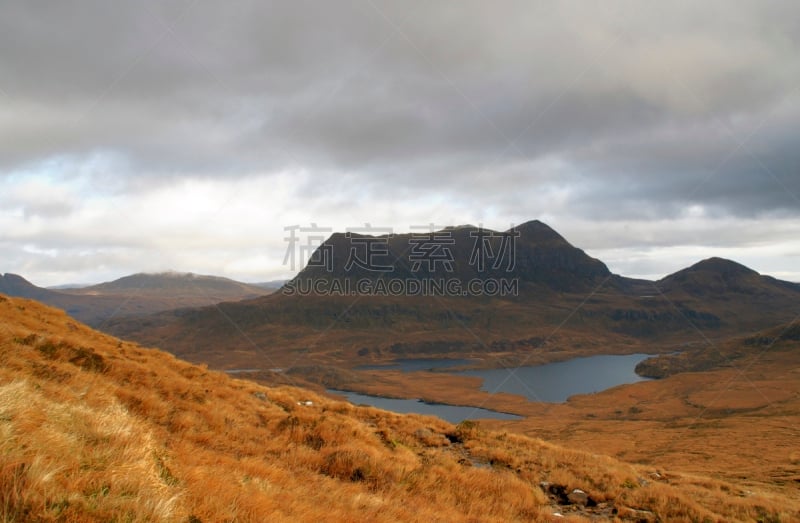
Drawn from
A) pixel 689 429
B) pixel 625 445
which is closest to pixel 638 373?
pixel 689 429

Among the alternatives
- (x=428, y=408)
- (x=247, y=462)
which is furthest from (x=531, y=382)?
(x=247, y=462)

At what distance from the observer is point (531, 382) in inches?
6083

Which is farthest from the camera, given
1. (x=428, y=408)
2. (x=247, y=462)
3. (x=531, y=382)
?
(x=531, y=382)

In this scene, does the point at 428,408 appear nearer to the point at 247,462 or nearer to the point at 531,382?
the point at 531,382

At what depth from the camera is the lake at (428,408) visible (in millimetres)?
104944

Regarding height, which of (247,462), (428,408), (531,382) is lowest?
(428,408)

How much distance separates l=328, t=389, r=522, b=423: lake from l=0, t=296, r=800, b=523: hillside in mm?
84047

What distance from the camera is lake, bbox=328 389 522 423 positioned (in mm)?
104944

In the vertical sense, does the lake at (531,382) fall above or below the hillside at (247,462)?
below

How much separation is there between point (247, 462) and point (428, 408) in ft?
364

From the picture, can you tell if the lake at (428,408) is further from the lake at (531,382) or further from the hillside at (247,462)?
the hillside at (247,462)

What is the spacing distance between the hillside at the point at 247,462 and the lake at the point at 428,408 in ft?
276

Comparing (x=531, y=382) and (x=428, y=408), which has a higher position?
(x=531, y=382)

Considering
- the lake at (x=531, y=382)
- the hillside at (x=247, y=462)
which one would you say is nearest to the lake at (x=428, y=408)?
the lake at (x=531, y=382)
